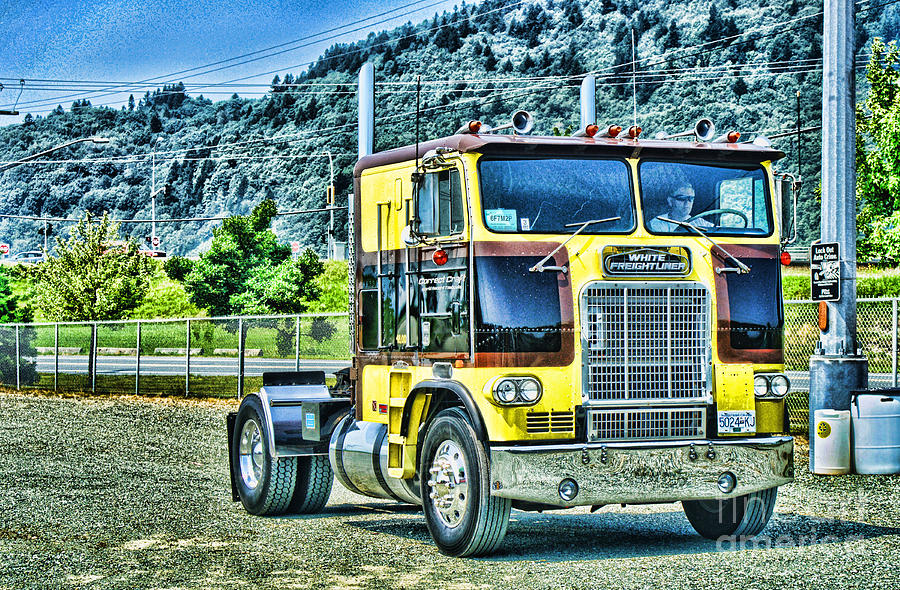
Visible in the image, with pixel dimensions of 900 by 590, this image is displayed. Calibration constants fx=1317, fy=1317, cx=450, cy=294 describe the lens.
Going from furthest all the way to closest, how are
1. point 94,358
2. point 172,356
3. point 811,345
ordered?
point 172,356, point 94,358, point 811,345

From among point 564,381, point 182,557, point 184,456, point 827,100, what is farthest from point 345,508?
point 827,100

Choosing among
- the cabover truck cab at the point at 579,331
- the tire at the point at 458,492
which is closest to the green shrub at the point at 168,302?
the cabover truck cab at the point at 579,331

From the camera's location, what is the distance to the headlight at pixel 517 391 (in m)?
9.27

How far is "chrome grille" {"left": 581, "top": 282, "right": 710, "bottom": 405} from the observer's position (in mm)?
9531

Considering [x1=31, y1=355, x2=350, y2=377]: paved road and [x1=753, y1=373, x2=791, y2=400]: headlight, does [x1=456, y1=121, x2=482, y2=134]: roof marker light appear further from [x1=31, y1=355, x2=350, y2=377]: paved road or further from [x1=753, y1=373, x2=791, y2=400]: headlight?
[x1=31, y1=355, x2=350, y2=377]: paved road

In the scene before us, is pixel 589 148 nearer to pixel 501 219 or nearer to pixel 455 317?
pixel 501 219

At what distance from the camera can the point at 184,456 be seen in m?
17.8

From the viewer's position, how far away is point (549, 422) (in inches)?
369

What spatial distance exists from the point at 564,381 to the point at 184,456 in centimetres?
956

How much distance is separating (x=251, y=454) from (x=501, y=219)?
445 centimetres

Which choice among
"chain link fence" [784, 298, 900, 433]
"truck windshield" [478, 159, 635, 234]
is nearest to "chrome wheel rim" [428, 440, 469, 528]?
"truck windshield" [478, 159, 635, 234]

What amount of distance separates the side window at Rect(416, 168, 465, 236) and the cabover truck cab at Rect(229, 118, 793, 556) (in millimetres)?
18

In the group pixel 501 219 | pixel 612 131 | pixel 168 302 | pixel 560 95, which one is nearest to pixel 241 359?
pixel 612 131

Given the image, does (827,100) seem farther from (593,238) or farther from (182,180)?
(182,180)
